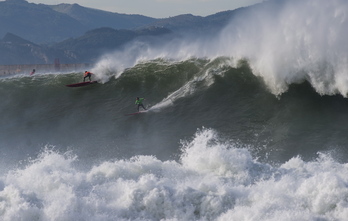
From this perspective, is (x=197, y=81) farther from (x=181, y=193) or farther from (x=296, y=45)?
(x=181, y=193)

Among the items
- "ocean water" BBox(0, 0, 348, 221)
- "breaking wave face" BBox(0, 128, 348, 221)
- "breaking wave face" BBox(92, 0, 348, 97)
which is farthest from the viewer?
"breaking wave face" BBox(92, 0, 348, 97)

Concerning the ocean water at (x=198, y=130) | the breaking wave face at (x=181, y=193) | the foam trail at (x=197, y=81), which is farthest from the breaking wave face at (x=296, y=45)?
the breaking wave face at (x=181, y=193)

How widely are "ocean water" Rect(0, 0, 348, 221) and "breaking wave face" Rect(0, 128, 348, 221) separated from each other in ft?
0.12

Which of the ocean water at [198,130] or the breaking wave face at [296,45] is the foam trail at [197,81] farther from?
the breaking wave face at [296,45]

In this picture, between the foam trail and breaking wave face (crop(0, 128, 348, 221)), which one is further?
the foam trail

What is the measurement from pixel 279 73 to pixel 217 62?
458 cm

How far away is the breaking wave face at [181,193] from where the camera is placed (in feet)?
39.5

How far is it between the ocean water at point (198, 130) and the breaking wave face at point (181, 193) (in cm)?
4

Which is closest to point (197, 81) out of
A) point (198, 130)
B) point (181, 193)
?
point (198, 130)

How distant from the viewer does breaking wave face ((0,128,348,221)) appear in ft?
39.5

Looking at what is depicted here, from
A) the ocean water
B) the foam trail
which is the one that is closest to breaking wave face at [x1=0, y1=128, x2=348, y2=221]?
the ocean water

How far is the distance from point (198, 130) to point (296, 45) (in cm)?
690

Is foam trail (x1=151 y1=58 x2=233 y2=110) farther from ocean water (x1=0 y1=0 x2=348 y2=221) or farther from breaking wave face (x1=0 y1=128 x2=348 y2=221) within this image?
breaking wave face (x1=0 y1=128 x2=348 y2=221)

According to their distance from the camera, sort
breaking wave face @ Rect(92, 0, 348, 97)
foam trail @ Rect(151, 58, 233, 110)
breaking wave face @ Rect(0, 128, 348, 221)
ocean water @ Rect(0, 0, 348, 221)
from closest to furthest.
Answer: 1. breaking wave face @ Rect(0, 128, 348, 221)
2. ocean water @ Rect(0, 0, 348, 221)
3. breaking wave face @ Rect(92, 0, 348, 97)
4. foam trail @ Rect(151, 58, 233, 110)
